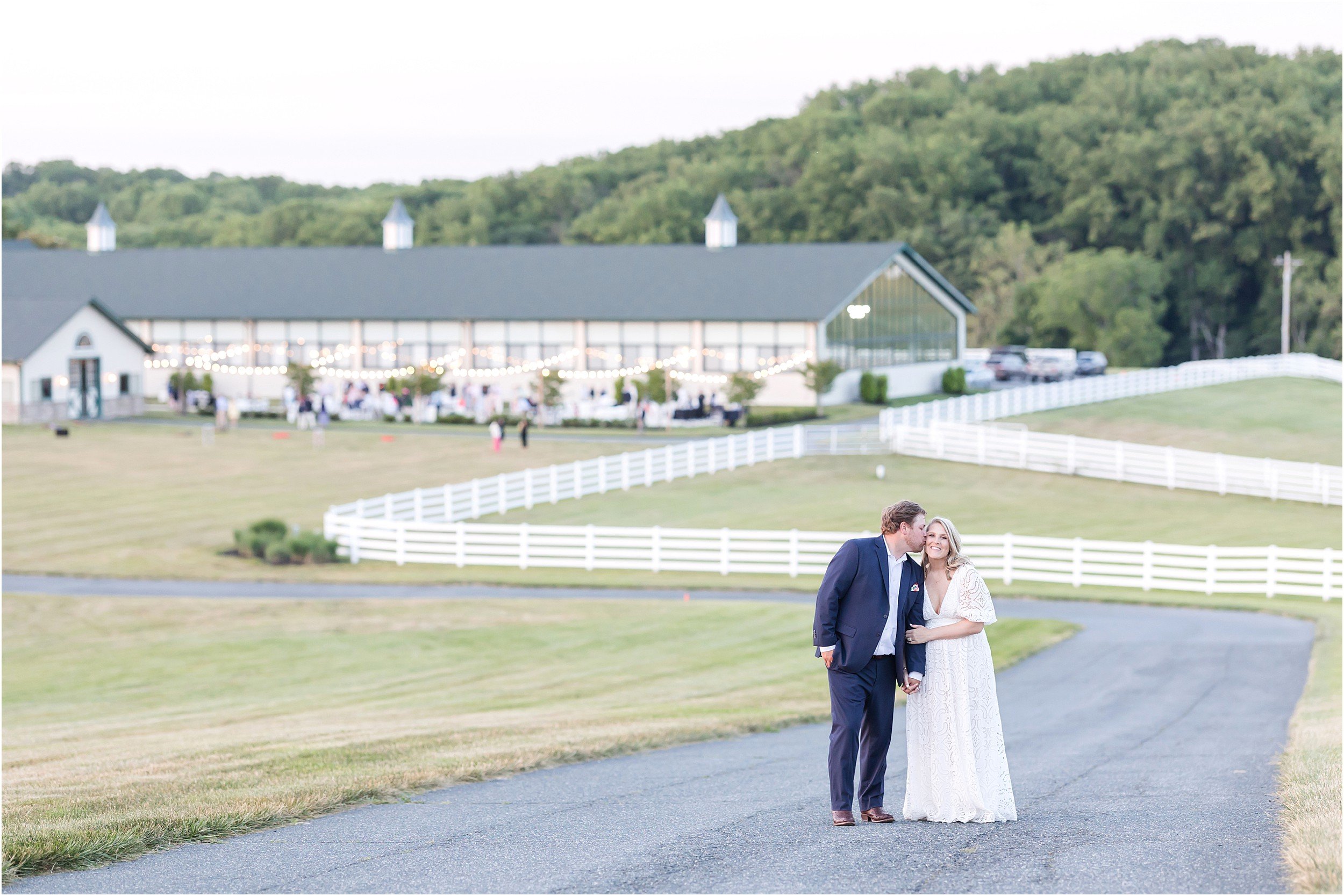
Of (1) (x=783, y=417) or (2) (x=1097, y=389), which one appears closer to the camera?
(1) (x=783, y=417)

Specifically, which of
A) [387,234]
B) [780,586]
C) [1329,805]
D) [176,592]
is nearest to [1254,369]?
[387,234]

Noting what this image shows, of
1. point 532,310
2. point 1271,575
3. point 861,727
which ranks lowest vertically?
point 1271,575

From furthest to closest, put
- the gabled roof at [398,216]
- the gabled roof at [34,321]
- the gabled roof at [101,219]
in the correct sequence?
the gabled roof at [101,219]
the gabled roof at [398,216]
the gabled roof at [34,321]

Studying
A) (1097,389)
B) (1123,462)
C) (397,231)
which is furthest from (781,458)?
(397,231)

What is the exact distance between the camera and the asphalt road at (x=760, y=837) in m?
7.70

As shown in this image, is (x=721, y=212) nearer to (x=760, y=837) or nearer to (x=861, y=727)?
(x=861, y=727)

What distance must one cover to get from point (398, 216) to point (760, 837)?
217 ft

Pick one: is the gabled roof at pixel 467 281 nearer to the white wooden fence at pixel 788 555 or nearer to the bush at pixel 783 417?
the bush at pixel 783 417

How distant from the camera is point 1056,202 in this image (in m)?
102

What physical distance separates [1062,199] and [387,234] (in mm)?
49706

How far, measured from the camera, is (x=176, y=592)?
2639 centimetres

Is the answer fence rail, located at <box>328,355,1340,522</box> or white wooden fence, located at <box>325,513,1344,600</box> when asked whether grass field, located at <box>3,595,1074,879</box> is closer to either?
white wooden fence, located at <box>325,513,1344,600</box>

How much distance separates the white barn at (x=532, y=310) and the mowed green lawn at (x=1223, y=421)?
29.2 feet

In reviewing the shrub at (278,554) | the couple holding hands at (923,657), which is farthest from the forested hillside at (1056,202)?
the couple holding hands at (923,657)
